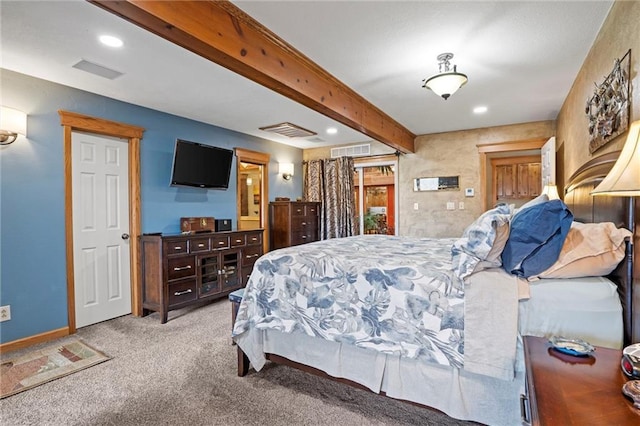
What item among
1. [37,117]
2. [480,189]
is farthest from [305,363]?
[480,189]

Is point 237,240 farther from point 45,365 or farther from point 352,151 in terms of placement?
point 352,151

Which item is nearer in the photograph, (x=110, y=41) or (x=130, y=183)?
(x=110, y=41)

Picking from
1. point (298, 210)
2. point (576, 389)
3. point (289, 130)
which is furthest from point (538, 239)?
point (298, 210)

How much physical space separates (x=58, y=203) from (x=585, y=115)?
191 inches

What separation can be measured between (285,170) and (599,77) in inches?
177

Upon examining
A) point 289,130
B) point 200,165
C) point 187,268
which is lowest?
point 187,268

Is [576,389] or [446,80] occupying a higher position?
[446,80]

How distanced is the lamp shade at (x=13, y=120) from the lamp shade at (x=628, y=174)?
13.2 feet

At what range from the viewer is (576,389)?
94cm

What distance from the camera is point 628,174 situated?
105 centimetres

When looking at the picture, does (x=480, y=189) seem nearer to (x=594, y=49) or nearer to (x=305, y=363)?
(x=594, y=49)

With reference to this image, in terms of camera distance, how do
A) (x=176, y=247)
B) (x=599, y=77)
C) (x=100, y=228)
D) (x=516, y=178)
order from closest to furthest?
(x=599, y=77), (x=100, y=228), (x=176, y=247), (x=516, y=178)

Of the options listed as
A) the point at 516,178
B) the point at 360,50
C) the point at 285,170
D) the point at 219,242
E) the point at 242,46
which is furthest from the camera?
the point at 516,178

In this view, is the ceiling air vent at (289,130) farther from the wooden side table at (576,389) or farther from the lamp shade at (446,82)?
the wooden side table at (576,389)
